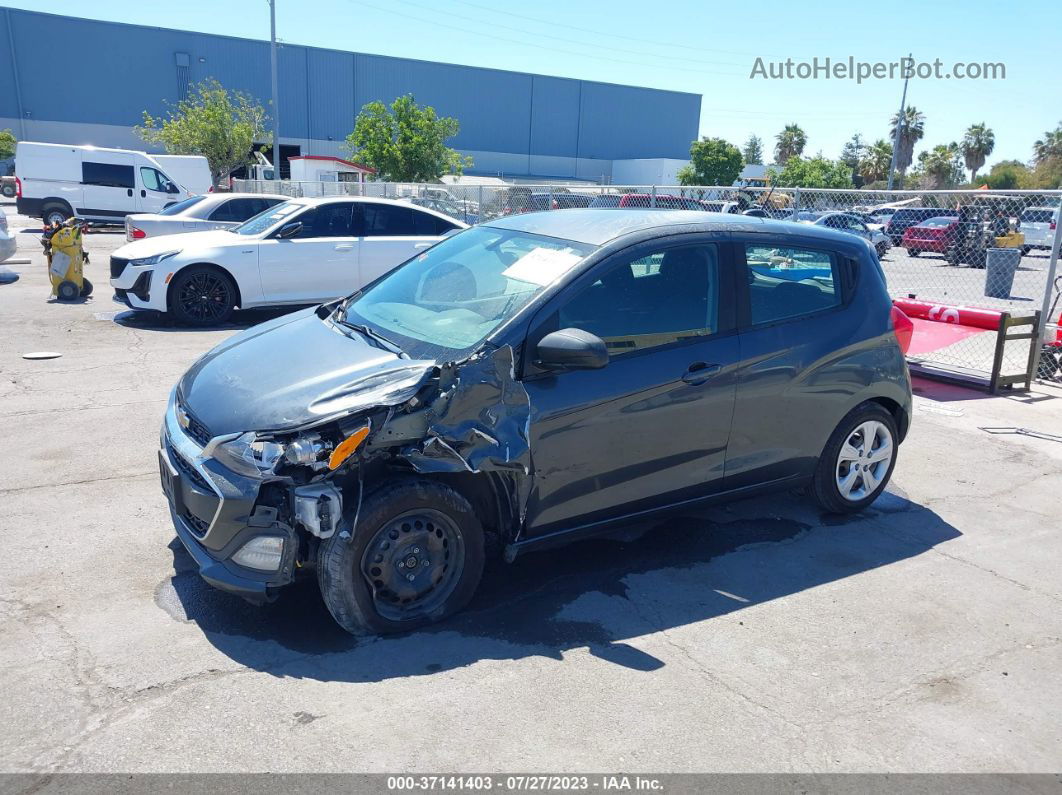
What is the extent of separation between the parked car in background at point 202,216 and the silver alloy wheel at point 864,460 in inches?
430

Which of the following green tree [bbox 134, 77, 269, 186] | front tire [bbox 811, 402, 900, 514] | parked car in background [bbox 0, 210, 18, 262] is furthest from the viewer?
green tree [bbox 134, 77, 269, 186]

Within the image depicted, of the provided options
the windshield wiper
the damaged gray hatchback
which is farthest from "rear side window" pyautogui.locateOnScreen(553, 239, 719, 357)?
the windshield wiper

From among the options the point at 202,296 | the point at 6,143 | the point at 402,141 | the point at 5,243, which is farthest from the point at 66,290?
the point at 6,143

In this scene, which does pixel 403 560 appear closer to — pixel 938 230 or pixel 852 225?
pixel 852 225

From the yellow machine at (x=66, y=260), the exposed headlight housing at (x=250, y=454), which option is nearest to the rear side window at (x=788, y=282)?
the exposed headlight housing at (x=250, y=454)

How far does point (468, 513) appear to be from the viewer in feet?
12.4

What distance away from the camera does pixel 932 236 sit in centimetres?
1873

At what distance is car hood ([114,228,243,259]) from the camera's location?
1050cm

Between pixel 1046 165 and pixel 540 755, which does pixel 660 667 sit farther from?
pixel 1046 165

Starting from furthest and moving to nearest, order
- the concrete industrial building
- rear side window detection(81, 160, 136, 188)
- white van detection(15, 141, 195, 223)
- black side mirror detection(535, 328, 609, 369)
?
the concrete industrial building
rear side window detection(81, 160, 136, 188)
white van detection(15, 141, 195, 223)
black side mirror detection(535, 328, 609, 369)

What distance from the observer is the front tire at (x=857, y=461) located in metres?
5.15

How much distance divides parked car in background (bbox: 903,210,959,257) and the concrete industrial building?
46952mm

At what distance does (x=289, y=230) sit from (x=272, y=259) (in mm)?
442

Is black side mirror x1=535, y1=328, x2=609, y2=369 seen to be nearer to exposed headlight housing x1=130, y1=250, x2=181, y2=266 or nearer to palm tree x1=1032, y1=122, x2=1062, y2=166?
exposed headlight housing x1=130, y1=250, x2=181, y2=266
